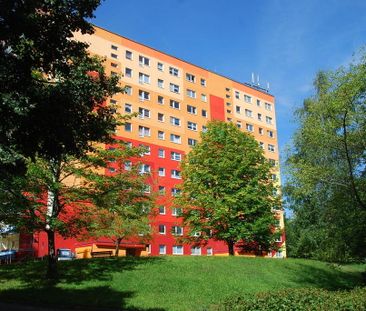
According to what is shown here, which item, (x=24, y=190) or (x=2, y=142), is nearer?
(x=2, y=142)

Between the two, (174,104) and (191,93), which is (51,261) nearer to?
(174,104)

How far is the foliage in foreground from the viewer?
9.82 meters

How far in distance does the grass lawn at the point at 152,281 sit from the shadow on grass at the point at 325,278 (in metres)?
0.06

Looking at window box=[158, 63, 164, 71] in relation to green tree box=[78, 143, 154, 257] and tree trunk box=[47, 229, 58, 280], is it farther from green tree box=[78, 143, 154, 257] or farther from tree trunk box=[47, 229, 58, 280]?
tree trunk box=[47, 229, 58, 280]

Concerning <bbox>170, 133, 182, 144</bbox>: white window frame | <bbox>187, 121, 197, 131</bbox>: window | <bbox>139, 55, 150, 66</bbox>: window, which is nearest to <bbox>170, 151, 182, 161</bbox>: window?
<bbox>170, 133, 182, 144</bbox>: white window frame

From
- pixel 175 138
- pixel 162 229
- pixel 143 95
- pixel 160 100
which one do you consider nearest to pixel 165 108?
pixel 160 100

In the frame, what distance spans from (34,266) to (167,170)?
3602 cm

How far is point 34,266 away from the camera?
2406 cm

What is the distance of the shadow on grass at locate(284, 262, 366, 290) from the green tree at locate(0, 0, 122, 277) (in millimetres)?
17826

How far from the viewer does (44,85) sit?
1073cm

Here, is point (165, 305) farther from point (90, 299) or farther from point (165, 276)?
point (165, 276)

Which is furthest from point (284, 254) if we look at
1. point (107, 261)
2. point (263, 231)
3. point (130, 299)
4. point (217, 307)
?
point (217, 307)

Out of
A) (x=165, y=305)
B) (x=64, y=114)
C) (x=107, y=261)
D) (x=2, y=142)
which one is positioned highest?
(x=64, y=114)

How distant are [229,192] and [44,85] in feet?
81.5
